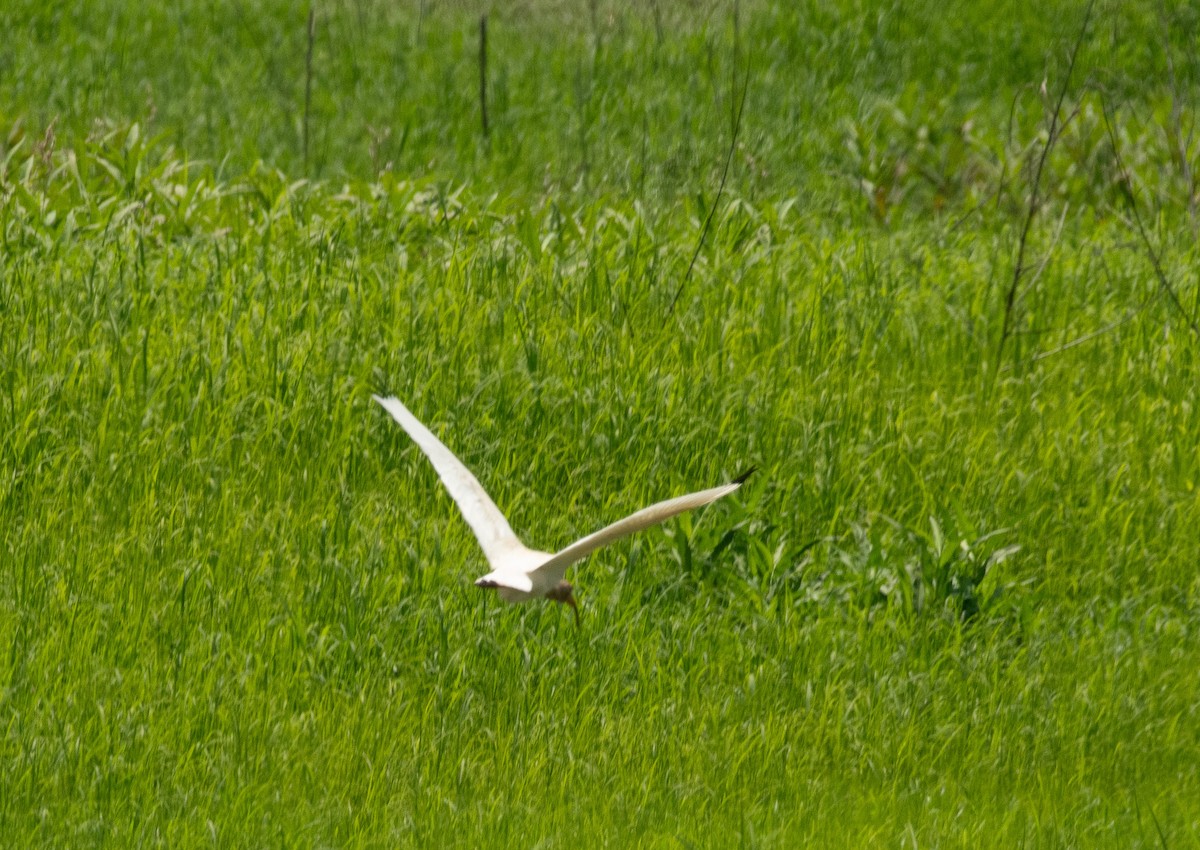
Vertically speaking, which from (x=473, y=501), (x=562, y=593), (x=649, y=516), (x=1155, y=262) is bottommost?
(x=562, y=593)

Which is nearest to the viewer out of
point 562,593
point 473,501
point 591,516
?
point 562,593

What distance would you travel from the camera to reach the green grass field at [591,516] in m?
3.71

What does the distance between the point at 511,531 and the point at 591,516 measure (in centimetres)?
108

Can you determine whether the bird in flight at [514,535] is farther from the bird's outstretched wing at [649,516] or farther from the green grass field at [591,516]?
the green grass field at [591,516]

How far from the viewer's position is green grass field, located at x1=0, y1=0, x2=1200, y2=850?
12.2 ft

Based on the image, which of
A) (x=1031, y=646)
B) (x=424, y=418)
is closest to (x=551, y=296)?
(x=424, y=418)

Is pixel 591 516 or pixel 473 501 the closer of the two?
pixel 473 501

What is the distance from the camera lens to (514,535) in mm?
3785

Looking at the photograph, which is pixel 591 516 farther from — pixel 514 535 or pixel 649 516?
pixel 649 516

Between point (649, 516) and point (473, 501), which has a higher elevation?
point (649, 516)

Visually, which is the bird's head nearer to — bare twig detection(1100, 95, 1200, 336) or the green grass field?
the green grass field

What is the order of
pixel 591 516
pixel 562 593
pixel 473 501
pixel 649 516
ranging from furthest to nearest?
pixel 591 516
pixel 473 501
pixel 562 593
pixel 649 516

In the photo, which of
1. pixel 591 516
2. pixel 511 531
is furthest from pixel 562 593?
pixel 591 516

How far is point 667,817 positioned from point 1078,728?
1177mm
